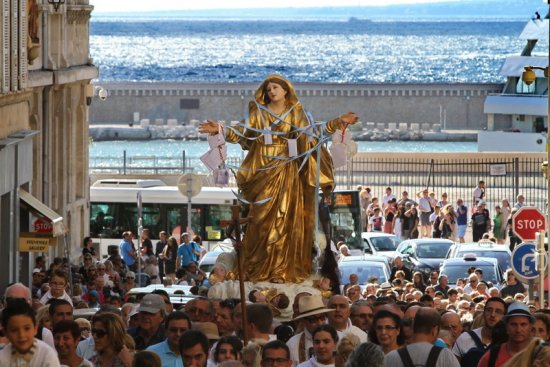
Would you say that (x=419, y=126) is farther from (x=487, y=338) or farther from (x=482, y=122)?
(x=487, y=338)

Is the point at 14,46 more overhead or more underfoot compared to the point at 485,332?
more overhead

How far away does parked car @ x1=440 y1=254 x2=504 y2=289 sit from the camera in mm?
29641

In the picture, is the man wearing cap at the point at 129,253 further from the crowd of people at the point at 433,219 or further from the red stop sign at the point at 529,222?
the crowd of people at the point at 433,219

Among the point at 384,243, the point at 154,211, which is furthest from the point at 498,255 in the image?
the point at 154,211

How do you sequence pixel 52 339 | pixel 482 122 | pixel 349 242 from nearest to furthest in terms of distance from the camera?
pixel 52 339
pixel 349 242
pixel 482 122

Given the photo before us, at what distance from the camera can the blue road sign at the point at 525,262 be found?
2420 centimetres

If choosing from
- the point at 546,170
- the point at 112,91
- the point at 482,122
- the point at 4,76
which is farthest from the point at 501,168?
the point at 112,91

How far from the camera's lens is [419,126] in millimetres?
131000

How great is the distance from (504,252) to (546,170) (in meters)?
5.69

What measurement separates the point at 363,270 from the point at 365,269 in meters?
0.04

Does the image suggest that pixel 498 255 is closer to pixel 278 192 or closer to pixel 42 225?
pixel 42 225

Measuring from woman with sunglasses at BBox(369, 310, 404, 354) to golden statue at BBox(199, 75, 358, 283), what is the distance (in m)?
7.80

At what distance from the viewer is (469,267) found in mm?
29453

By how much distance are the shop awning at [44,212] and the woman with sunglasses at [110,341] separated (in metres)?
13.4
